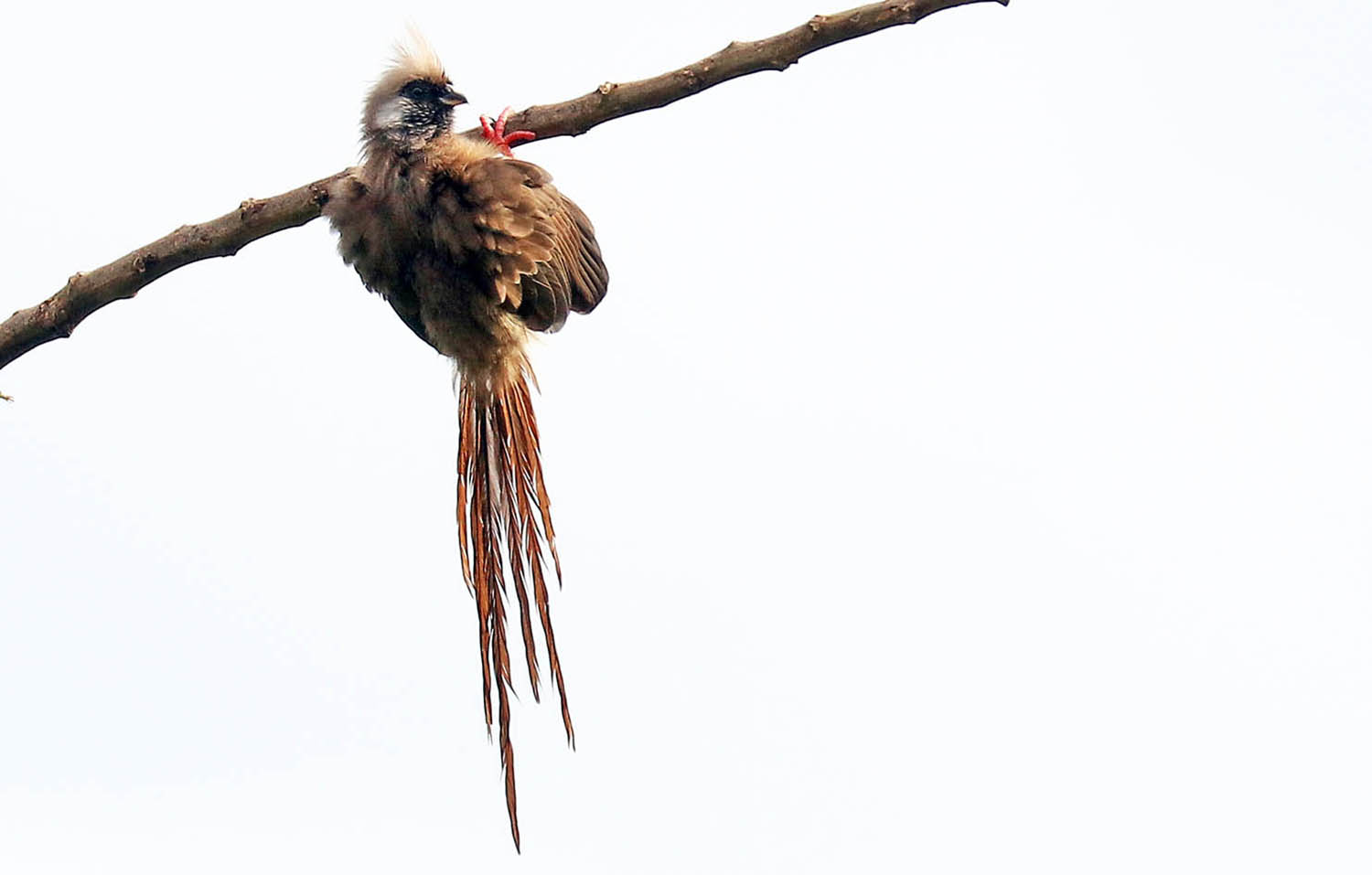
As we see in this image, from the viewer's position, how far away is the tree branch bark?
3072mm

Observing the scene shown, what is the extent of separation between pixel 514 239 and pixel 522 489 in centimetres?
57

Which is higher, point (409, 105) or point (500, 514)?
point (409, 105)

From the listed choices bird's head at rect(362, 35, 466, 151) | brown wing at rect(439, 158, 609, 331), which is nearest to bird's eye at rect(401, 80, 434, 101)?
bird's head at rect(362, 35, 466, 151)

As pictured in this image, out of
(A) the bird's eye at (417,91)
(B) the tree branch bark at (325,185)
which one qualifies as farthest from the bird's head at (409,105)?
(B) the tree branch bark at (325,185)

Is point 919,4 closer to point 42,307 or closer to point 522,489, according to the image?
point 522,489

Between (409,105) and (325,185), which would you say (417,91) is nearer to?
(409,105)

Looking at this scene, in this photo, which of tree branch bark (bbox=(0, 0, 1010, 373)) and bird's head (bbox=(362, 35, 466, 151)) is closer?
tree branch bark (bbox=(0, 0, 1010, 373))

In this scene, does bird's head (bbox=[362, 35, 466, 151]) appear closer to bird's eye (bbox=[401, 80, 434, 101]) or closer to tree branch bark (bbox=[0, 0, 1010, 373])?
bird's eye (bbox=[401, 80, 434, 101])

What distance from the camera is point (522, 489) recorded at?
3.80 meters

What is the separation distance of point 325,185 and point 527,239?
45 cm

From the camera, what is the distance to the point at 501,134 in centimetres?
361

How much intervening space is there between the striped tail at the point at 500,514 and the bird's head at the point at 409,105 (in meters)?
0.58

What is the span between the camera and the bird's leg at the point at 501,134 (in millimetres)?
3566

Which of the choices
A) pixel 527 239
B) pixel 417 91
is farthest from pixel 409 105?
pixel 527 239
